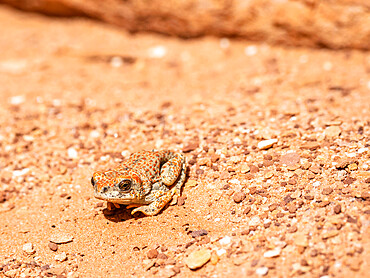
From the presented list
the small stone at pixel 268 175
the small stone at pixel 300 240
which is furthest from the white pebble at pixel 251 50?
the small stone at pixel 300 240

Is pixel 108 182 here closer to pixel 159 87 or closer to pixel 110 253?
pixel 110 253

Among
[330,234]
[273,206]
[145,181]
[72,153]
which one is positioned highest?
[330,234]

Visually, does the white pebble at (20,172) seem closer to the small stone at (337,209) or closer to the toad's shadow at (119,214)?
the toad's shadow at (119,214)

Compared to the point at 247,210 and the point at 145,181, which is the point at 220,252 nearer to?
the point at 247,210

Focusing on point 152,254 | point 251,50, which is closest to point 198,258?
point 152,254

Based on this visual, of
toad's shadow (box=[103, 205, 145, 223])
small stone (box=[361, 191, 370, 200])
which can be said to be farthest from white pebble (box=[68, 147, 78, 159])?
small stone (box=[361, 191, 370, 200])

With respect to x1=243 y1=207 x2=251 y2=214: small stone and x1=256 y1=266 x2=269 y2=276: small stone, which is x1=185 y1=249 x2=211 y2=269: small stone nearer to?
x1=256 y1=266 x2=269 y2=276: small stone
